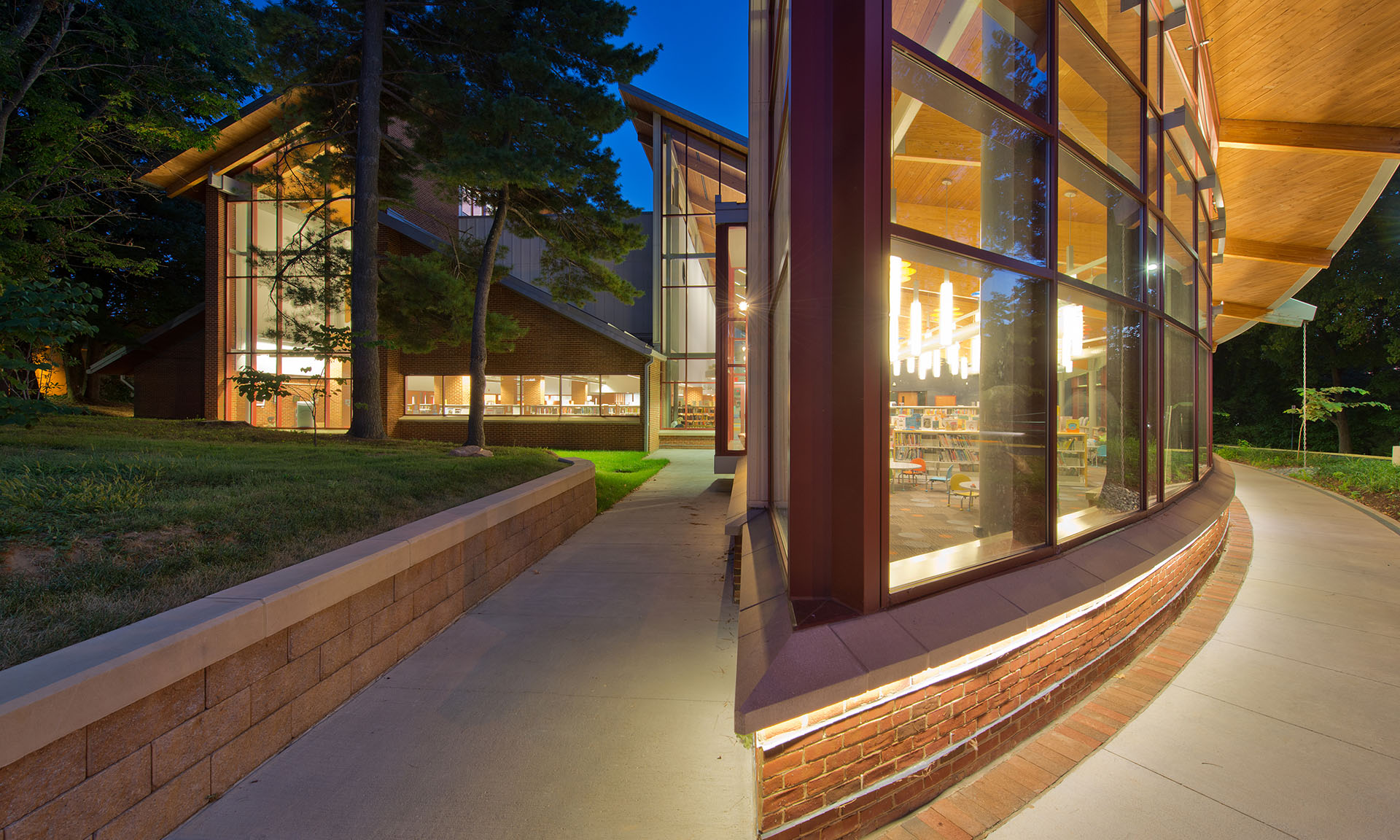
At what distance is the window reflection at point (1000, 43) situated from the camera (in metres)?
3.16

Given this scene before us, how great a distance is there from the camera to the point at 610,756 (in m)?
2.89

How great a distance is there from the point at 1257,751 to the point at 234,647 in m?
5.04

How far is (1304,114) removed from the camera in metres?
6.56

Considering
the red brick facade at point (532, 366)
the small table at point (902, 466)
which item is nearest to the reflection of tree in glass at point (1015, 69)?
the small table at point (902, 466)

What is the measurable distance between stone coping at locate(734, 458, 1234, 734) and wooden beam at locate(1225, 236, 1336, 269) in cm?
1084

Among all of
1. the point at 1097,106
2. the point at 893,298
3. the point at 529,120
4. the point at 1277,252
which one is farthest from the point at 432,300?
the point at 1277,252

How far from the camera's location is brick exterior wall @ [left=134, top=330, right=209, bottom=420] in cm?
2011

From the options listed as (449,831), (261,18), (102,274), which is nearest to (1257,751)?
(449,831)

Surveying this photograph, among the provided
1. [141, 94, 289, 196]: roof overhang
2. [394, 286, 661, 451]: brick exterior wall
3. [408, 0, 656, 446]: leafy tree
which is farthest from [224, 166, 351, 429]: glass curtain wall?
[408, 0, 656, 446]: leafy tree

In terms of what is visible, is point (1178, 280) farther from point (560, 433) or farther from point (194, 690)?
point (560, 433)

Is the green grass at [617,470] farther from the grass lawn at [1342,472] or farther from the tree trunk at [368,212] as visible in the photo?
the grass lawn at [1342,472]

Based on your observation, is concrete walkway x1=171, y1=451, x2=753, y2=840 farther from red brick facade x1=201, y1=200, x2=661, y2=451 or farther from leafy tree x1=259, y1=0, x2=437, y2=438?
red brick facade x1=201, y1=200, x2=661, y2=451

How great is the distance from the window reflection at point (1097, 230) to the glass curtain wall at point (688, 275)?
55.6 ft

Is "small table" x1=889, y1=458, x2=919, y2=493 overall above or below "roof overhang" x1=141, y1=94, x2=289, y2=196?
below
